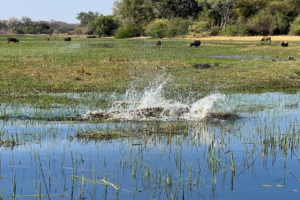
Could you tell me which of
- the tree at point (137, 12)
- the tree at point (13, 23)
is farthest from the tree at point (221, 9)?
the tree at point (13, 23)

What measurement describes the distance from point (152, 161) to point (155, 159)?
4.6 inches

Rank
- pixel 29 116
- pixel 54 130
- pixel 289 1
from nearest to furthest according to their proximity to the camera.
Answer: pixel 54 130, pixel 29 116, pixel 289 1

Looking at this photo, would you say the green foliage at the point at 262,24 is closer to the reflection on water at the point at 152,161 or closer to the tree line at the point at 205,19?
the tree line at the point at 205,19

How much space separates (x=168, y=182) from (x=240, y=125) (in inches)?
170

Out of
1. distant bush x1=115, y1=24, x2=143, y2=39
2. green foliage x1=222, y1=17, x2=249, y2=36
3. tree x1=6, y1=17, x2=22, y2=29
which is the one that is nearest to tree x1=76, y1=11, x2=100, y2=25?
tree x1=6, y1=17, x2=22, y2=29

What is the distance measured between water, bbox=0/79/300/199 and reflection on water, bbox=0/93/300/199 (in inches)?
0.5

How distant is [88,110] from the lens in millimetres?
10438

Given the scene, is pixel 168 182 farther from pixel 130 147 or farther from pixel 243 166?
pixel 130 147

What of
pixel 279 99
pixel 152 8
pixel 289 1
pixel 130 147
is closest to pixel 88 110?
pixel 130 147

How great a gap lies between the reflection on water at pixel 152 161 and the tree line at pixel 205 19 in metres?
64.3

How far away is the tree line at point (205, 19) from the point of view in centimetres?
7488

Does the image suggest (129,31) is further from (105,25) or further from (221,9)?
(221,9)

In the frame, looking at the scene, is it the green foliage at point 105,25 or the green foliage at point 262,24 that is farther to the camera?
the green foliage at point 105,25

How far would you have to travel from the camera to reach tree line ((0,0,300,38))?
74.9 meters
